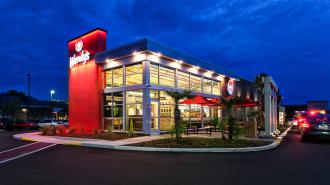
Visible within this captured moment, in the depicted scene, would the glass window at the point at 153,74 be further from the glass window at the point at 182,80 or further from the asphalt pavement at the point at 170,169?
the asphalt pavement at the point at 170,169

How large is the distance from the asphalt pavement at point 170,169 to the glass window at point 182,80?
12875 millimetres

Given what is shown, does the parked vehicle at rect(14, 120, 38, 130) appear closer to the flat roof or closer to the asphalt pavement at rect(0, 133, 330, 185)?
the flat roof

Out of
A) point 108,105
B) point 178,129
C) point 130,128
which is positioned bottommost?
point 130,128

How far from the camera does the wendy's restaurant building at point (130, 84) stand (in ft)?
64.2

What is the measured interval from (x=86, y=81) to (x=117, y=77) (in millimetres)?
3181

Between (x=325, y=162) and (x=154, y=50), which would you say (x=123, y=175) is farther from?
(x=154, y=50)

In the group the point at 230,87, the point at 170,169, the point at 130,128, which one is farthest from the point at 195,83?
the point at 170,169

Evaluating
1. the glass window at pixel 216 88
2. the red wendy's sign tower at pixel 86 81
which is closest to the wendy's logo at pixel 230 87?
the glass window at pixel 216 88

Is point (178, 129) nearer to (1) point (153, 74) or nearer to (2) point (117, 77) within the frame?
(1) point (153, 74)

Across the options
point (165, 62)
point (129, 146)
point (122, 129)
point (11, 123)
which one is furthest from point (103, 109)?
point (11, 123)

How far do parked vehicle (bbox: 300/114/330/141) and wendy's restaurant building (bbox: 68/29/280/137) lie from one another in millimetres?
4285

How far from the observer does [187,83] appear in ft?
79.7

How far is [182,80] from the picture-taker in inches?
933

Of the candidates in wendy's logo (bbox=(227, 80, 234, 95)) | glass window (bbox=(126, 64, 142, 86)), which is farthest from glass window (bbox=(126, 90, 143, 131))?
wendy's logo (bbox=(227, 80, 234, 95))
